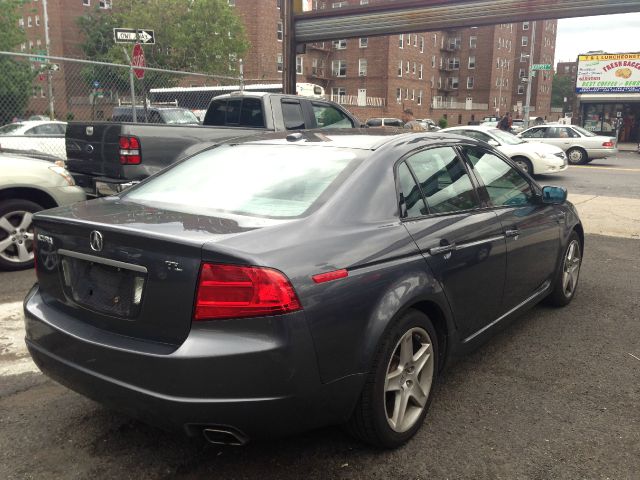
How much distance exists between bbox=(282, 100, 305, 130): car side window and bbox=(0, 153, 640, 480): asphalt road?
556 centimetres

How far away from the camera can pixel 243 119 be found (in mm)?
8953

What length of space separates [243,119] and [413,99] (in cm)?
5567

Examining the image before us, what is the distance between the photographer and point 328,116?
372 inches

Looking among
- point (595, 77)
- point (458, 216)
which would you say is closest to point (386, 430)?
point (458, 216)

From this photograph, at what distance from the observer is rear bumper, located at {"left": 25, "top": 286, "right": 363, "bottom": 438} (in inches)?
86.9

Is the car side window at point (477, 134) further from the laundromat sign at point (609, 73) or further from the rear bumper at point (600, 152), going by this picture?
the laundromat sign at point (609, 73)

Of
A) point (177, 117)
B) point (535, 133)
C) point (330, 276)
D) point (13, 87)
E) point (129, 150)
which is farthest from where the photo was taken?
point (535, 133)

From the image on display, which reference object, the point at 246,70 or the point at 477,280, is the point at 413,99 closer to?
the point at 246,70

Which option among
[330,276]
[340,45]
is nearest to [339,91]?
[340,45]

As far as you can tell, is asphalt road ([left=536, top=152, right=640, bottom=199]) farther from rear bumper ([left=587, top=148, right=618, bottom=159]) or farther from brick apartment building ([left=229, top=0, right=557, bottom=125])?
brick apartment building ([left=229, top=0, right=557, bottom=125])

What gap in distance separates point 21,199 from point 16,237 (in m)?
0.40

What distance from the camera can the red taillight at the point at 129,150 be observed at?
6.99 meters

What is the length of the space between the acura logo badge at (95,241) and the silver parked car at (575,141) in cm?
2003

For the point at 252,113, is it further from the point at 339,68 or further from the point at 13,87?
the point at 339,68
